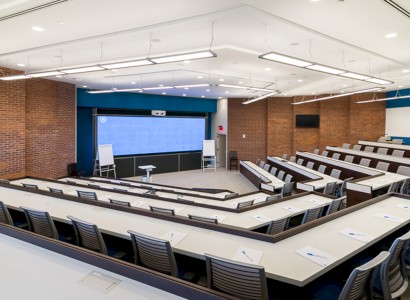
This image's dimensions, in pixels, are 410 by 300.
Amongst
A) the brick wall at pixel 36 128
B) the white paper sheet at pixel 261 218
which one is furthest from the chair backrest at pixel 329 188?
the brick wall at pixel 36 128

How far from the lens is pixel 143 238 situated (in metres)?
2.60

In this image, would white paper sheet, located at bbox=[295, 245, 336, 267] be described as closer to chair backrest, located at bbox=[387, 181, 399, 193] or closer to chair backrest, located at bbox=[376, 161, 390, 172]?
chair backrest, located at bbox=[387, 181, 399, 193]

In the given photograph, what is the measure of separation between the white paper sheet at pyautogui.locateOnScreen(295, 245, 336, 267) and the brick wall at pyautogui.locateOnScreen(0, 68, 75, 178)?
28.5ft

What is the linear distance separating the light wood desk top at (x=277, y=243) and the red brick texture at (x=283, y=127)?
1140cm

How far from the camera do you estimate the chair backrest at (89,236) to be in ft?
9.53

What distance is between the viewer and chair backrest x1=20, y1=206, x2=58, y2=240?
333 cm

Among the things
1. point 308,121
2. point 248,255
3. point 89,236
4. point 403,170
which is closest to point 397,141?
point 308,121

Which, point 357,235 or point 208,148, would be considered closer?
point 357,235

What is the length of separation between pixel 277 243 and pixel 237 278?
0.74m

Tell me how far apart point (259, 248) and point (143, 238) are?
3.47 feet

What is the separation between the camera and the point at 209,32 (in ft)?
16.7

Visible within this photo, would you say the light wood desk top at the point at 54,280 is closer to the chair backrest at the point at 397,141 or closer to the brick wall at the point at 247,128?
the brick wall at the point at 247,128

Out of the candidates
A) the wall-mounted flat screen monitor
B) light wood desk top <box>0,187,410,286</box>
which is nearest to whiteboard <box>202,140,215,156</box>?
the wall-mounted flat screen monitor

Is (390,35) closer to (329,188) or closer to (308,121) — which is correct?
(329,188)
